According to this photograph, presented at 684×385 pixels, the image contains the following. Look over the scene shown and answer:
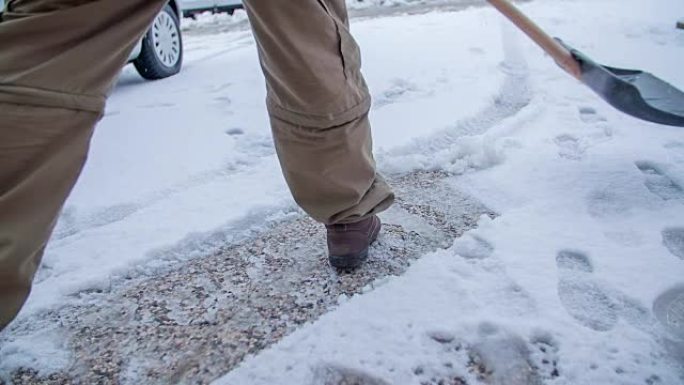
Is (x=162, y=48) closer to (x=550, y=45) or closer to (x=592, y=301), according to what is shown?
(x=550, y=45)

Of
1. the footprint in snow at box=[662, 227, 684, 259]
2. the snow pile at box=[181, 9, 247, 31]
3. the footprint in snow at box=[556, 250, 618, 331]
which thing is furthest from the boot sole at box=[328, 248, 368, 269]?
the snow pile at box=[181, 9, 247, 31]

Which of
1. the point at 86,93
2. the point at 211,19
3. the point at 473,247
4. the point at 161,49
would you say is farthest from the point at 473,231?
the point at 211,19

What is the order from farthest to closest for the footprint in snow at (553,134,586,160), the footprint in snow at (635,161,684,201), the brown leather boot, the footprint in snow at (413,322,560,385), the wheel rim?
the wheel rim
the footprint in snow at (553,134,586,160)
the footprint in snow at (635,161,684,201)
the brown leather boot
the footprint in snow at (413,322,560,385)

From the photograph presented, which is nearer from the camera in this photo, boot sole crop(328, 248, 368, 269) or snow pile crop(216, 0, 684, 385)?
snow pile crop(216, 0, 684, 385)

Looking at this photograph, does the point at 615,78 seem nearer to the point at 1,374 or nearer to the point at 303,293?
the point at 303,293

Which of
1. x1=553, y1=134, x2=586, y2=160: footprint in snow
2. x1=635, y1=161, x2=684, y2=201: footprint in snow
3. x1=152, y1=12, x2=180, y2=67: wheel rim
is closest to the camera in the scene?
x1=635, y1=161, x2=684, y2=201: footprint in snow

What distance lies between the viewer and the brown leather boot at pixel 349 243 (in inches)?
53.4

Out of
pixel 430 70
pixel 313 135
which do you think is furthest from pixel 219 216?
pixel 430 70

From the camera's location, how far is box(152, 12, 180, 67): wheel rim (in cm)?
332

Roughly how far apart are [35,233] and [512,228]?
3.93 feet

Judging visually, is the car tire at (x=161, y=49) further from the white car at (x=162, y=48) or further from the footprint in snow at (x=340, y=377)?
the footprint in snow at (x=340, y=377)

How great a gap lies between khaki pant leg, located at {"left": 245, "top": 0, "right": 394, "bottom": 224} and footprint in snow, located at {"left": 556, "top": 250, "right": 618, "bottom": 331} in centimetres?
54

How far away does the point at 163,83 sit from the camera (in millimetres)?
3215

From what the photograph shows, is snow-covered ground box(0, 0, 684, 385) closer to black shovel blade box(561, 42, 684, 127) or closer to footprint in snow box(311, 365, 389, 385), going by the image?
footprint in snow box(311, 365, 389, 385)
